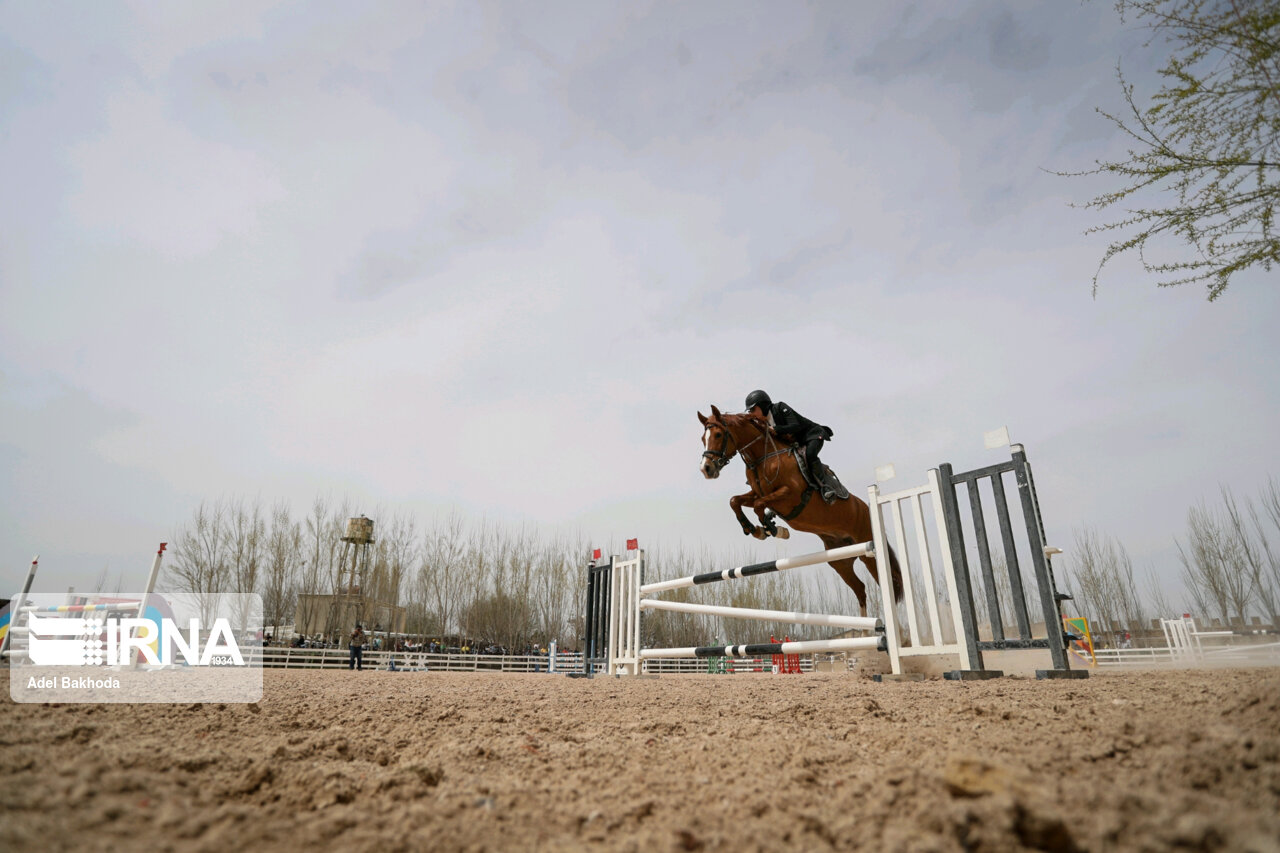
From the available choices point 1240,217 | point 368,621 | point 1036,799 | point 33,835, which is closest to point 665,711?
point 1036,799

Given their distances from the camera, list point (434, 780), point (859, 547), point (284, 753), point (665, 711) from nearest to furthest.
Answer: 1. point (434, 780)
2. point (284, 753)
3. point (665, 711)
4. point (859, 547)

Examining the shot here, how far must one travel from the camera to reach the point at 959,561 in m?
3.64

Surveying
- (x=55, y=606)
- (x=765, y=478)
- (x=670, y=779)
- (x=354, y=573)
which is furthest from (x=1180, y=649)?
(x=354, y=573)

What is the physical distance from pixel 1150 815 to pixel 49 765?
7.64ft

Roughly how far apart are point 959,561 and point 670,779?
2.89 metres

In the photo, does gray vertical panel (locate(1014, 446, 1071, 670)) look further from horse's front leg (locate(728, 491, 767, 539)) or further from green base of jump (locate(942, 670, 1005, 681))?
horse's front leg (locate(728, 491, 767, 539))

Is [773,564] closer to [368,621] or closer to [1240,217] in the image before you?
[1240,217]

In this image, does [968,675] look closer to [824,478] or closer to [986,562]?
[986,562]

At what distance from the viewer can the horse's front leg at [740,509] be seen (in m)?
4.86

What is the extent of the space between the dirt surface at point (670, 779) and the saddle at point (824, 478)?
2572mm

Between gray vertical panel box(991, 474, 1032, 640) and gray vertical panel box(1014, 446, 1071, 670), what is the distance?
0.11 m

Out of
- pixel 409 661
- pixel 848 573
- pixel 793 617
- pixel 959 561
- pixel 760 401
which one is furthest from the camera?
pixel 409 661

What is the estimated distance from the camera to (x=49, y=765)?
1365 millimetres

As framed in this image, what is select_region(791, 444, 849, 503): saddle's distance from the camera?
489 centimetres
